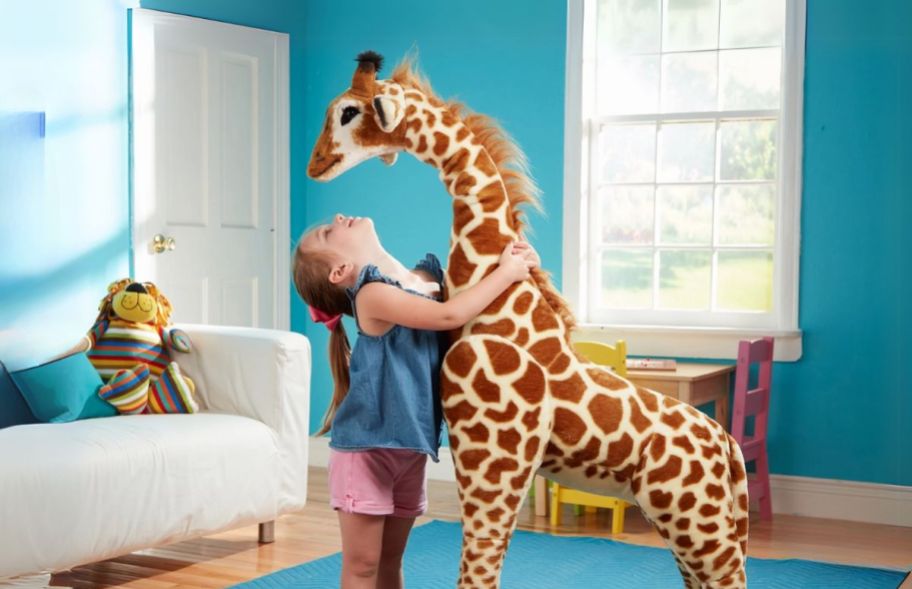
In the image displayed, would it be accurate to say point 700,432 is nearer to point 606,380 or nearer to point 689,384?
point 606,380

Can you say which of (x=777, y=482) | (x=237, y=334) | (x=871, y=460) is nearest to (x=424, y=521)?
(x=237, y=334)

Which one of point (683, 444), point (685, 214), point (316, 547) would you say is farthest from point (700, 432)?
point (685, 214)

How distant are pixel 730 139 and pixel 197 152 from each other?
2266 mm

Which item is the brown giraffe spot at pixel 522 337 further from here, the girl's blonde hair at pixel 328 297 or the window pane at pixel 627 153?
the window pane at pixel 627 153

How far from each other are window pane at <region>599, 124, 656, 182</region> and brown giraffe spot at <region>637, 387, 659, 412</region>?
121 inches

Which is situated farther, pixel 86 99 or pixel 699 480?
pixel 86 99

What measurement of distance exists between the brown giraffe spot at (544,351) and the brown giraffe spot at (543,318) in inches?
1.0

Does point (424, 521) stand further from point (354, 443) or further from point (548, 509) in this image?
point (354, 443)

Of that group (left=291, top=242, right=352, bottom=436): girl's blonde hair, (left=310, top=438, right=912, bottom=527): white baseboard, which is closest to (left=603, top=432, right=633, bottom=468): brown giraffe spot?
(left=291, top=242, right=352, bottom=436): girl's blonde hair

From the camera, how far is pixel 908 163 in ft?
14.6

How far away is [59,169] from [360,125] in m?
2.54

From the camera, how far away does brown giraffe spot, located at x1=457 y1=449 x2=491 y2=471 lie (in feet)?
6.65

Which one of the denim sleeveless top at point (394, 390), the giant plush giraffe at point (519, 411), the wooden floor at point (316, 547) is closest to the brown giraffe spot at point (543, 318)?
the giant plush giraffe at point (519, 411)

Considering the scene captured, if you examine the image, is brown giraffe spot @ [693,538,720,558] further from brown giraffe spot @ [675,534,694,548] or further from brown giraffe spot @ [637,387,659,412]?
brown giraffe spot @ [637,387,659,412]
